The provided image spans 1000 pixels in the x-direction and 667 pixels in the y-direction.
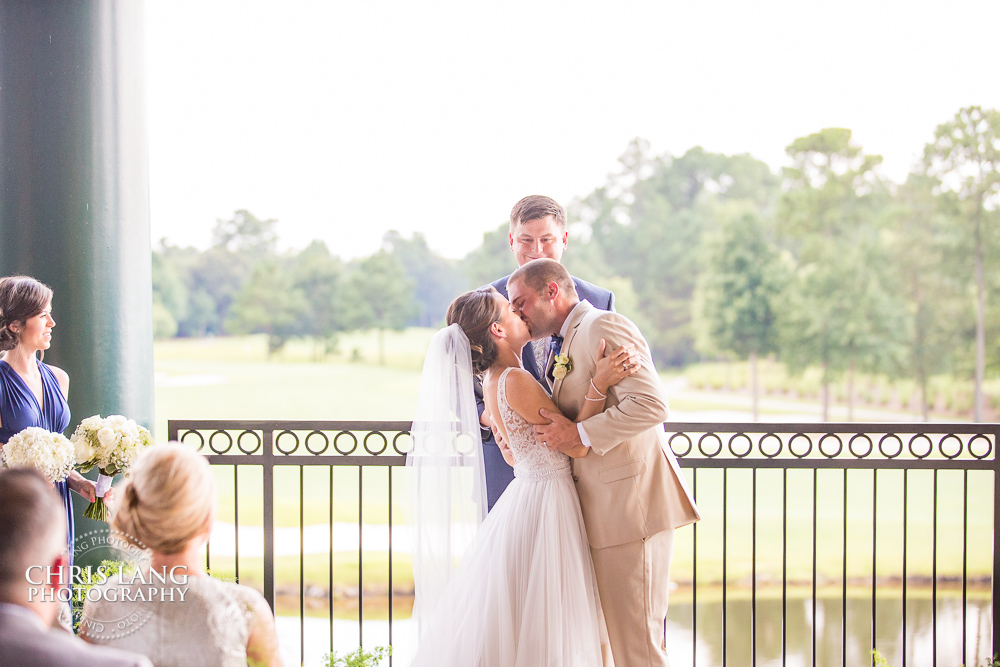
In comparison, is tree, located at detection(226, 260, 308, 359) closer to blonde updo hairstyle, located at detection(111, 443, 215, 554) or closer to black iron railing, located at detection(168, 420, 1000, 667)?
black iron railing, located at detection(168, 420, 1000, 667)

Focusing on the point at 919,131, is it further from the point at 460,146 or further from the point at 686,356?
the point at 460,146

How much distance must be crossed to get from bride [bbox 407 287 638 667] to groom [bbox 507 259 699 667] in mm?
52

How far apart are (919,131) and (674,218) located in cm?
838

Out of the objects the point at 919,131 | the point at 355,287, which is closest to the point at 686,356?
the point at 919,131

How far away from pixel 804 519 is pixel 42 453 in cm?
2023

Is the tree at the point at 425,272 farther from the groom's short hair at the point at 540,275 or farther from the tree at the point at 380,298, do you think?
the groom's short hair at the point at 540,275

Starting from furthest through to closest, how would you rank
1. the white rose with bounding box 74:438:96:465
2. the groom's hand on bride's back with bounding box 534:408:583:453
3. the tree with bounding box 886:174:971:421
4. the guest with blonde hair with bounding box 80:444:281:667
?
1. the tree with bounding box 886:174:971:421
2. the white rose with bounding box 74:438:96:465
3. the groom's hand on bride's back with bounding box 534:408:583:453
4. the guest with blonde hair with bounding box 80:444:281:667

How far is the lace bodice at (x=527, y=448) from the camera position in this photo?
7.50 feet

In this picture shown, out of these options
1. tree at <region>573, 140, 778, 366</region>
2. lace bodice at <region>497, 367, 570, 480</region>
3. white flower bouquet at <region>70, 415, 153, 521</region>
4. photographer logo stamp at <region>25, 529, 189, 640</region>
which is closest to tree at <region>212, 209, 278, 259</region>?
tree at <region>573, 140, 778, 366</region>

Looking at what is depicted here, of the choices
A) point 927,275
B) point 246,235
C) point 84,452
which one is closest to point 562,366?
point 84,452

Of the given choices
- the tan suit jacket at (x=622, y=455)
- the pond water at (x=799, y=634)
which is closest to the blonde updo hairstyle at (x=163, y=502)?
the tan suit jacket at (x=622, y=455)

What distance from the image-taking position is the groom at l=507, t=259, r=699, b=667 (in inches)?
86.6

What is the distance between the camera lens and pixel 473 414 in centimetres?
255

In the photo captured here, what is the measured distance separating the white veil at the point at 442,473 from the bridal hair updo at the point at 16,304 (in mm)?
1376
